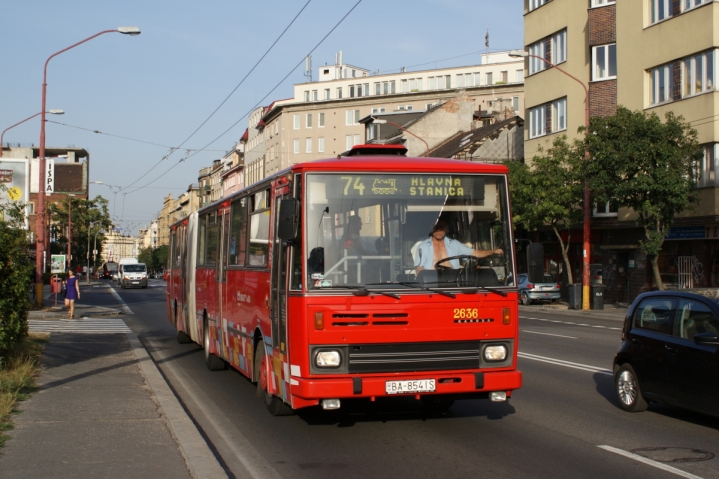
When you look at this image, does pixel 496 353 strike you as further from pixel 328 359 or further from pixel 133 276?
pixel 133 276

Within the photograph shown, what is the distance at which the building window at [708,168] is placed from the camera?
30891 mm

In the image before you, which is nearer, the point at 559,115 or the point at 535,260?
the point at 535,260

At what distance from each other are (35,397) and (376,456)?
15.7ft

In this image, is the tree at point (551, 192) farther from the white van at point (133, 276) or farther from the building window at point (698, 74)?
the white van at point (133, 276)

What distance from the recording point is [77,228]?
95.7 metres

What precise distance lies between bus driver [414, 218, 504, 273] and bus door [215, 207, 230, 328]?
5.07 metres

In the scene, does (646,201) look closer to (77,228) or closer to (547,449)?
(547,449)

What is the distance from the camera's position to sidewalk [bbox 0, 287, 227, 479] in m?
6.84

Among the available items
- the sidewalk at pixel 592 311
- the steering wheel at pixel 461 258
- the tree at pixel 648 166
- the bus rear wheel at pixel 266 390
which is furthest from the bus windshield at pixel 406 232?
the sidewalk at pixel 592 311

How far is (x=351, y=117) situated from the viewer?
95.0m

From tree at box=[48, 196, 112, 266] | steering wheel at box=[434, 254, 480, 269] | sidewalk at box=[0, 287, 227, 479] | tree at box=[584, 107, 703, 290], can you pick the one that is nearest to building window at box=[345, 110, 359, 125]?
tree at box=[48, 196, 112, 266]

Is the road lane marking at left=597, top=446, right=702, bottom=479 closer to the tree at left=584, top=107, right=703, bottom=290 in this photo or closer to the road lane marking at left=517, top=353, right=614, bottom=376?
the road lane marking at left=517, top=353, right=614, bottom=376

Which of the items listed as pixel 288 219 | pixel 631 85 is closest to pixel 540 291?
pixel 631 85

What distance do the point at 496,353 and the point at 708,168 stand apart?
2583 cm
